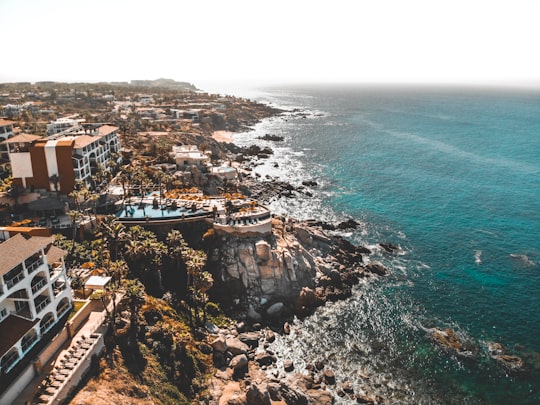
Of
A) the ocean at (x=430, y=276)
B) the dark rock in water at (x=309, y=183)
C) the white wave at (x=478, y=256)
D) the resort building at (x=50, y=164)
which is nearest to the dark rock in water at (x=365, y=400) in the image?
the ocean at (x=430, y=276)

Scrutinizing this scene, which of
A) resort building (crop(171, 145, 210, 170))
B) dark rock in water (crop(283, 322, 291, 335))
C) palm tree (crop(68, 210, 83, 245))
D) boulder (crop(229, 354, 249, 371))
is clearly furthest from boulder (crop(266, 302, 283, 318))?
resort building (crop(171, 145, 210, 170))

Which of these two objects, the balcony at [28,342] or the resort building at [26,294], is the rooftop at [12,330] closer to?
the resort building at [26,294]

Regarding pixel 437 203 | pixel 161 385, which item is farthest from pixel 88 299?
pixel 437 203

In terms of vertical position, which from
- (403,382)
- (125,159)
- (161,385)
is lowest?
(403,382)

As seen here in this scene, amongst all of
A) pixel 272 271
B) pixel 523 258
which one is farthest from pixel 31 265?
pixel 523 258

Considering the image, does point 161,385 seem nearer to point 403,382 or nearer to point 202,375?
point 202,375

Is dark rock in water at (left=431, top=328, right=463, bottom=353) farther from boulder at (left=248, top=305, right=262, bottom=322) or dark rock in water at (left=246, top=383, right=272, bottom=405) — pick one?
dark rock in water at (left=246, top=383, right=272, bottom=405)
